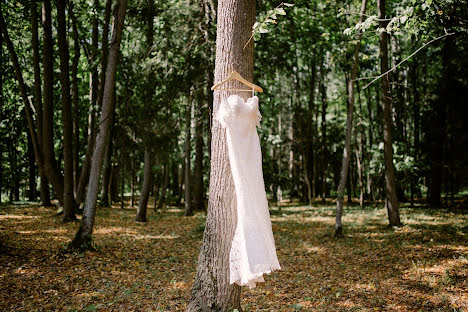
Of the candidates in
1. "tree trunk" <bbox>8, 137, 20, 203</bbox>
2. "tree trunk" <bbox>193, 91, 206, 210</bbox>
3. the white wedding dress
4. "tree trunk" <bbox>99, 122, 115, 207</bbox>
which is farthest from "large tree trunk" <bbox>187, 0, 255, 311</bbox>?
"tree trunk" <bbox>8, 137, 20, 203</bbox>

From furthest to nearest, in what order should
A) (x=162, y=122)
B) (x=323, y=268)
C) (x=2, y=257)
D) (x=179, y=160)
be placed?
1. (x=179, y=160)
2. (x=162, y=122)
3. (x=323, y=268)
4. (x=2, y=257)

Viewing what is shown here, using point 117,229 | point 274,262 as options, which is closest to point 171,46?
point 117,229

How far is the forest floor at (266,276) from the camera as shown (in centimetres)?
489

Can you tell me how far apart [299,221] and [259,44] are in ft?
23.9

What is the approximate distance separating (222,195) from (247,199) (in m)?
0.32

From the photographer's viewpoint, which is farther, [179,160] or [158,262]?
[179,160]

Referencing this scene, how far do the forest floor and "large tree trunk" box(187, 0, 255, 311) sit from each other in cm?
145

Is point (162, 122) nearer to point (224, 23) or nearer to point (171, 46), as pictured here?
point (171, 46)

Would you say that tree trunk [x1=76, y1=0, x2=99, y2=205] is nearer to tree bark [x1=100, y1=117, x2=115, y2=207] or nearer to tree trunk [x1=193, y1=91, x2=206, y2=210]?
tree bark [x1=100, y1=117, x2=115, y2=207]

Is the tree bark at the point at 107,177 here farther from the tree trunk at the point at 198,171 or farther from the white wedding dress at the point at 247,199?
the white wedding dress at the point at 247,199

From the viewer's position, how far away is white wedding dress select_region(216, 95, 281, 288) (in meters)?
3.22

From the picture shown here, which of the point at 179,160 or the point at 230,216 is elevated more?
the point at 179,160

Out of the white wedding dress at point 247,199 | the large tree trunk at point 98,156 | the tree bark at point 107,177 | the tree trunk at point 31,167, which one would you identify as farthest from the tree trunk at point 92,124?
the tree trunk at point 31,167

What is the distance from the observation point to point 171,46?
10.2m
